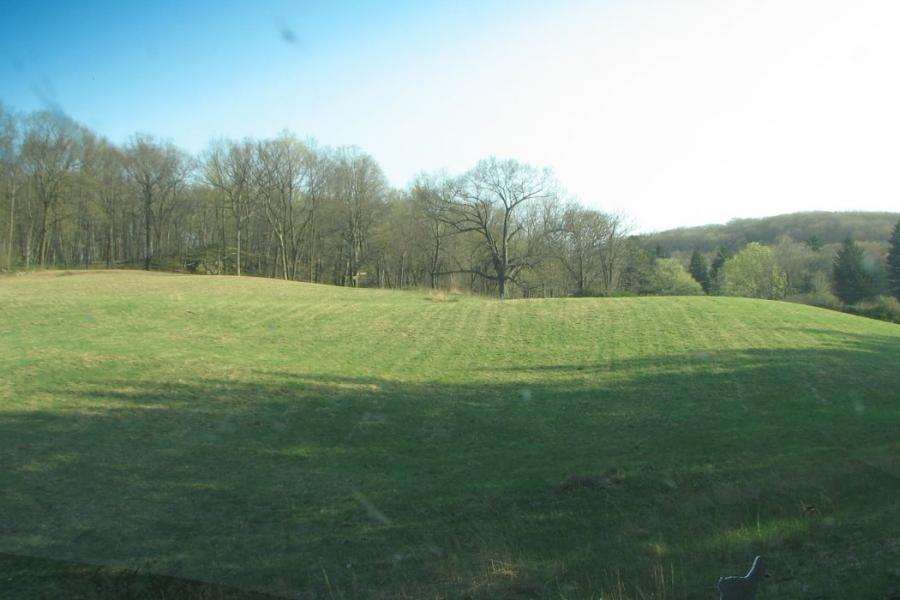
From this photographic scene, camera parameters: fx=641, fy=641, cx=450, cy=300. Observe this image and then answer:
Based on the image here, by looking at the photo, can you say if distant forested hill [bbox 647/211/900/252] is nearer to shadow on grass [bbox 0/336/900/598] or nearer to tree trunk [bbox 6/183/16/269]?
tree trunk [bbox 6/183/16/269]

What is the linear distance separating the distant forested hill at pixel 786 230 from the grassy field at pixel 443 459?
86.6 meters

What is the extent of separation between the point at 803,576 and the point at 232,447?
1011 cm

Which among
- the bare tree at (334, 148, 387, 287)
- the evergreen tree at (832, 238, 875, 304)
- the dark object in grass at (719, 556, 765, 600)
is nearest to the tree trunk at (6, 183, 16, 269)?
the bare tree at (334, 148, 387, 287)

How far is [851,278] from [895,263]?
5495 mm

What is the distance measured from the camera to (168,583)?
18.5 ft

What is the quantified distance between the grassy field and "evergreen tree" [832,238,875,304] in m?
47.1

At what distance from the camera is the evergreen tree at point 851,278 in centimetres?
6794

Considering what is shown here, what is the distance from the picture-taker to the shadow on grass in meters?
5.86

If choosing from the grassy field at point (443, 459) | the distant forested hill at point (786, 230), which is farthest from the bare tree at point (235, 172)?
the distant forested hill at point (786, 230)

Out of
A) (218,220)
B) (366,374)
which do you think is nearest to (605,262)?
(218,220)

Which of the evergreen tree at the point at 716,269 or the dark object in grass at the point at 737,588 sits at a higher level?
the evergreen tree at the point at 716,269

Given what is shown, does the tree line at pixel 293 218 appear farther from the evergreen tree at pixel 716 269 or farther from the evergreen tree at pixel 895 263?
the evergreen tree at pixel 895 263

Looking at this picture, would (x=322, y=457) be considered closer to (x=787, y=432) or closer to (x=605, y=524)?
(x=605, y=524)

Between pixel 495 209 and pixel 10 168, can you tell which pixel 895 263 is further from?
pixel 10 168
